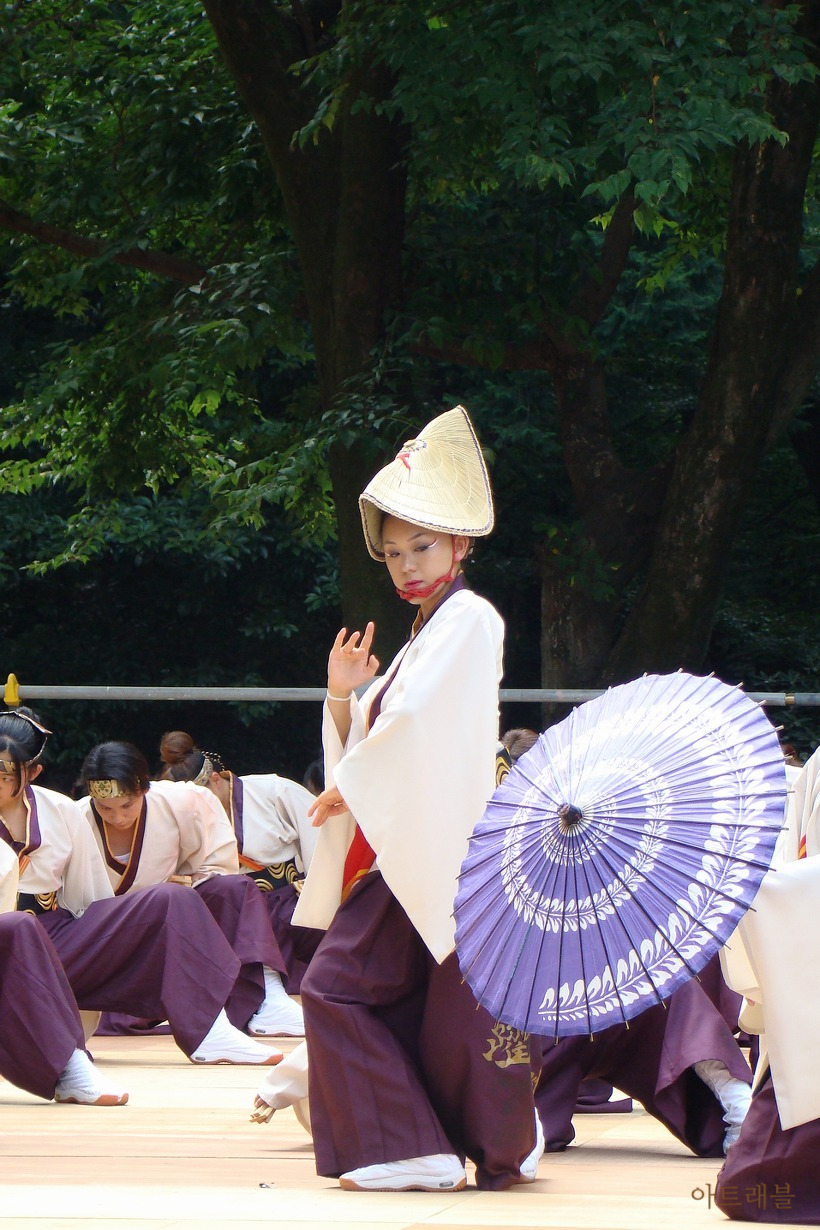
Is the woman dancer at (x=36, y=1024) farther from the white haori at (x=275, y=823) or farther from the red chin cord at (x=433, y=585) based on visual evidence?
the white haori at (x=275, y=823)

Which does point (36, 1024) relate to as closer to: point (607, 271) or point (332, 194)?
point (332, 194)

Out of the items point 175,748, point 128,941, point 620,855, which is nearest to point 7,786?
point 128,941

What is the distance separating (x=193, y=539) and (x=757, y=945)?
11027 mm

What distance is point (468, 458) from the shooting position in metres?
3.86

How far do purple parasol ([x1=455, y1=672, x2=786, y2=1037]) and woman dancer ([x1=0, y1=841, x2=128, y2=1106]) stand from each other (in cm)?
226

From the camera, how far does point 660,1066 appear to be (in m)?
4.04

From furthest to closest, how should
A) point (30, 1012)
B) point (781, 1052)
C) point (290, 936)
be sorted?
point (290, 936) → point (30, 1012) → point (781, 1052)

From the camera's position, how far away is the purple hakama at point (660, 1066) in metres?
4.02

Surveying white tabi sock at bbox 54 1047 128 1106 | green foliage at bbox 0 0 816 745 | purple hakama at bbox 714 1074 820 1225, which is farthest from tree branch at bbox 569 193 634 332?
purple hakama at bbox 714 1074 820 1225

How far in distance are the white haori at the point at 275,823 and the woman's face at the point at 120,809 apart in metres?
1.93

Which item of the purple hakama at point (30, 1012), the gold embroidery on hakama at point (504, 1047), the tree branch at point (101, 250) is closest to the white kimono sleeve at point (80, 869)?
the purple hakama at point (30, 1012)

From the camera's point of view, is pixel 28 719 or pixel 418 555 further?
pixel 28 719

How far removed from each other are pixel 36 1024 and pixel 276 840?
319 centimetres

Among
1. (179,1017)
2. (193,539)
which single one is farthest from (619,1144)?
(193,539)
